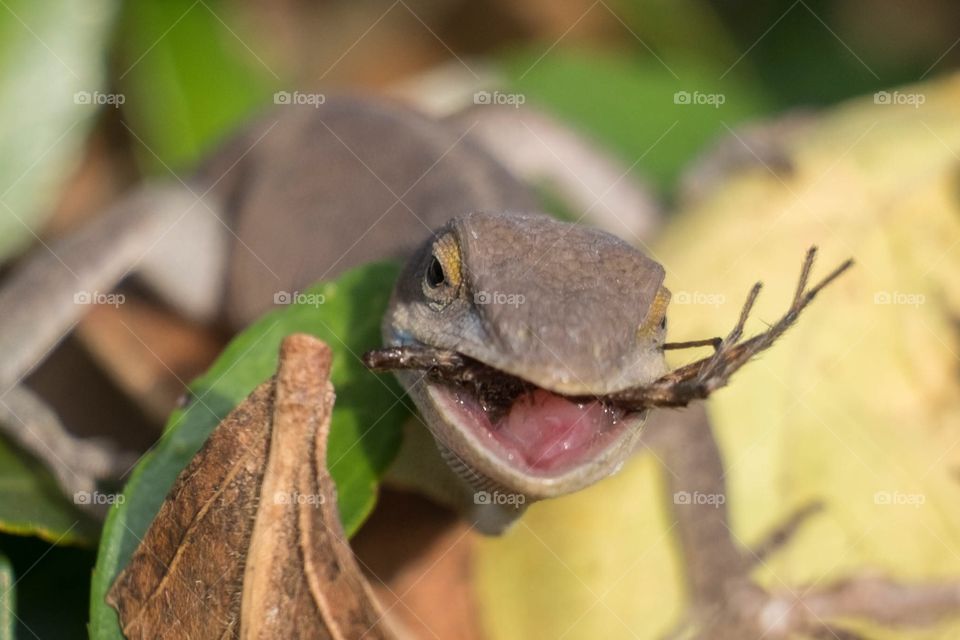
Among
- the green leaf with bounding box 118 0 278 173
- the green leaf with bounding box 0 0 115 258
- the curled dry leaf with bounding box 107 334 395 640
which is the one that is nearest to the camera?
the curled dry leaf with bounding box 107 334 395 640

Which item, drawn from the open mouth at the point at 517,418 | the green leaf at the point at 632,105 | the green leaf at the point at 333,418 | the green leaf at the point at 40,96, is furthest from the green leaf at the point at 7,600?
the green leaf at the point at 632,105

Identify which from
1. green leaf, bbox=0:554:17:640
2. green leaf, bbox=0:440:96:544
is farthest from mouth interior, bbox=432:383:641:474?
green leaf, bbox=0:554:17:640

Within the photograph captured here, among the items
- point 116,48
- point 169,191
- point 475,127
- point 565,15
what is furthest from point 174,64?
point 565,15

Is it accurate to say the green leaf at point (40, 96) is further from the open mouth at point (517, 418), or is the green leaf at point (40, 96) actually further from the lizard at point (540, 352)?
the open mouth at point (517, 418)

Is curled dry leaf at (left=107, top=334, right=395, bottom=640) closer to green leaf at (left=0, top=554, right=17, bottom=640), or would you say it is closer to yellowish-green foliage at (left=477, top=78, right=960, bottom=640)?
green leaf at (left=0, top=554, right=17, bottom=640)

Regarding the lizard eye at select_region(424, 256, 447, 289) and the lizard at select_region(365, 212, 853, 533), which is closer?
the lizard at select_region(365, 212, 853, 533)

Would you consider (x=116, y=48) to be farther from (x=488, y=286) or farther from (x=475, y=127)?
(x=488, y=286)
